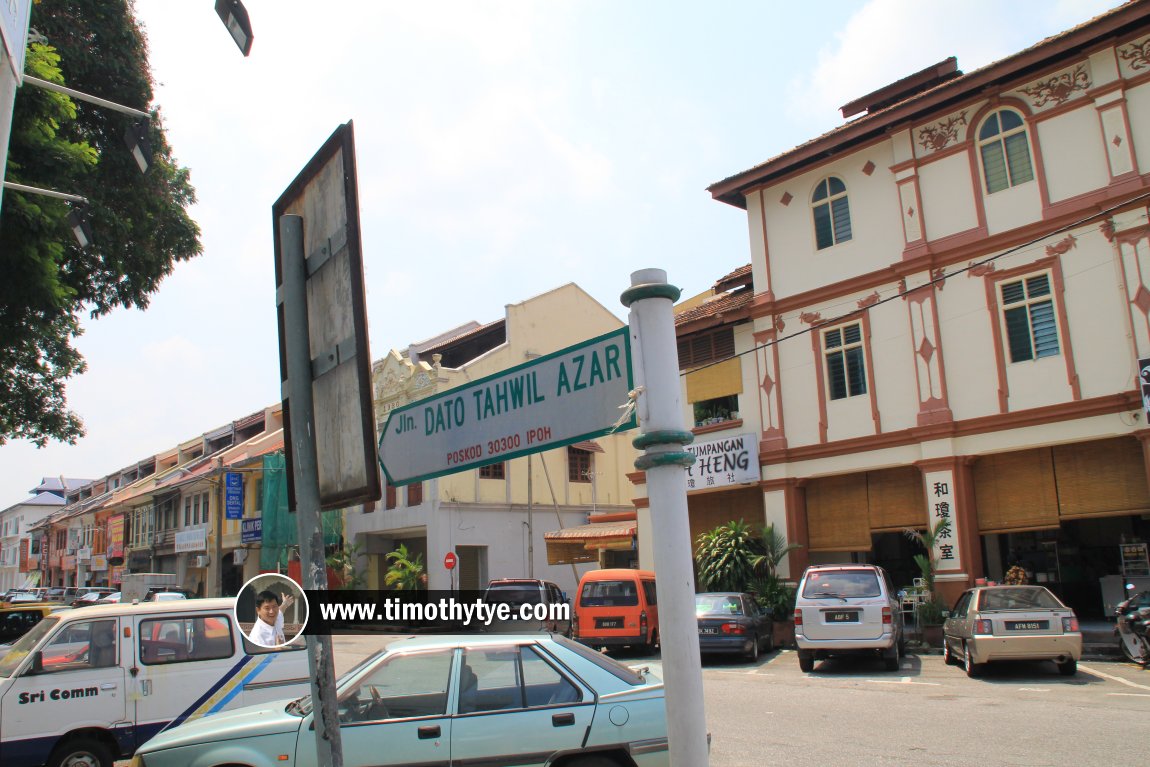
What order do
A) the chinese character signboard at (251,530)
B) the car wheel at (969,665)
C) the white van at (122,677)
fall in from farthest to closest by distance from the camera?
1. the chinese character signboard at (251,530)
2. the car wheel at (969,665)
3. the white van at (122,677)

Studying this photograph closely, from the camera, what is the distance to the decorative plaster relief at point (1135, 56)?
55.1 feet

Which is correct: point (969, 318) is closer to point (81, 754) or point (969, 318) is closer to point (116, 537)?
point (81, 754)

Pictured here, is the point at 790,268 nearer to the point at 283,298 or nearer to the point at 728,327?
the point at 728,327

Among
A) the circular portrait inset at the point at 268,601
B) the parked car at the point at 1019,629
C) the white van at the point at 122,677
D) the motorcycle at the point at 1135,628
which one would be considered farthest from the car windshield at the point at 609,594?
the circular portrait inset at the point at 268,601

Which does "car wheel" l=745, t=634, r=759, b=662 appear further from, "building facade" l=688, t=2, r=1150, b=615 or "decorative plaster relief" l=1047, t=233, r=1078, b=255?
"decorative plaster relief" l=1047, t=233, r=1078, b=255

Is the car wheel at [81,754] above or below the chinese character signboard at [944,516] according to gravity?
below

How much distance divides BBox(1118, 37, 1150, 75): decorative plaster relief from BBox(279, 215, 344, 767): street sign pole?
1935 centimetres

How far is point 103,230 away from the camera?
15.9 metres

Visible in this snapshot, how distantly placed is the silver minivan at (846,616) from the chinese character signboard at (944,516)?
11.8 feet

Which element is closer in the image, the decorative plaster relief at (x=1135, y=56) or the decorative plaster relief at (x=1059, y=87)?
the decorative plaster relief at (x=1135, y=56)

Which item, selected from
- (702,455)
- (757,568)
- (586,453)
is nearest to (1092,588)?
(757,568)

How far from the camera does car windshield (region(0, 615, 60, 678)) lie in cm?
842

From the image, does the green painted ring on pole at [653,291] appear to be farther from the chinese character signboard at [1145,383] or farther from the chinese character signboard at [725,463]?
the chinese character signboard at [725,463]

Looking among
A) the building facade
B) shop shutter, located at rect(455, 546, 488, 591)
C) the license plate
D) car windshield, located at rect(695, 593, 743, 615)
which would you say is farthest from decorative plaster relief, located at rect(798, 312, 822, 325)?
shop shutter, located at rect(455, 546, 488, 591)
